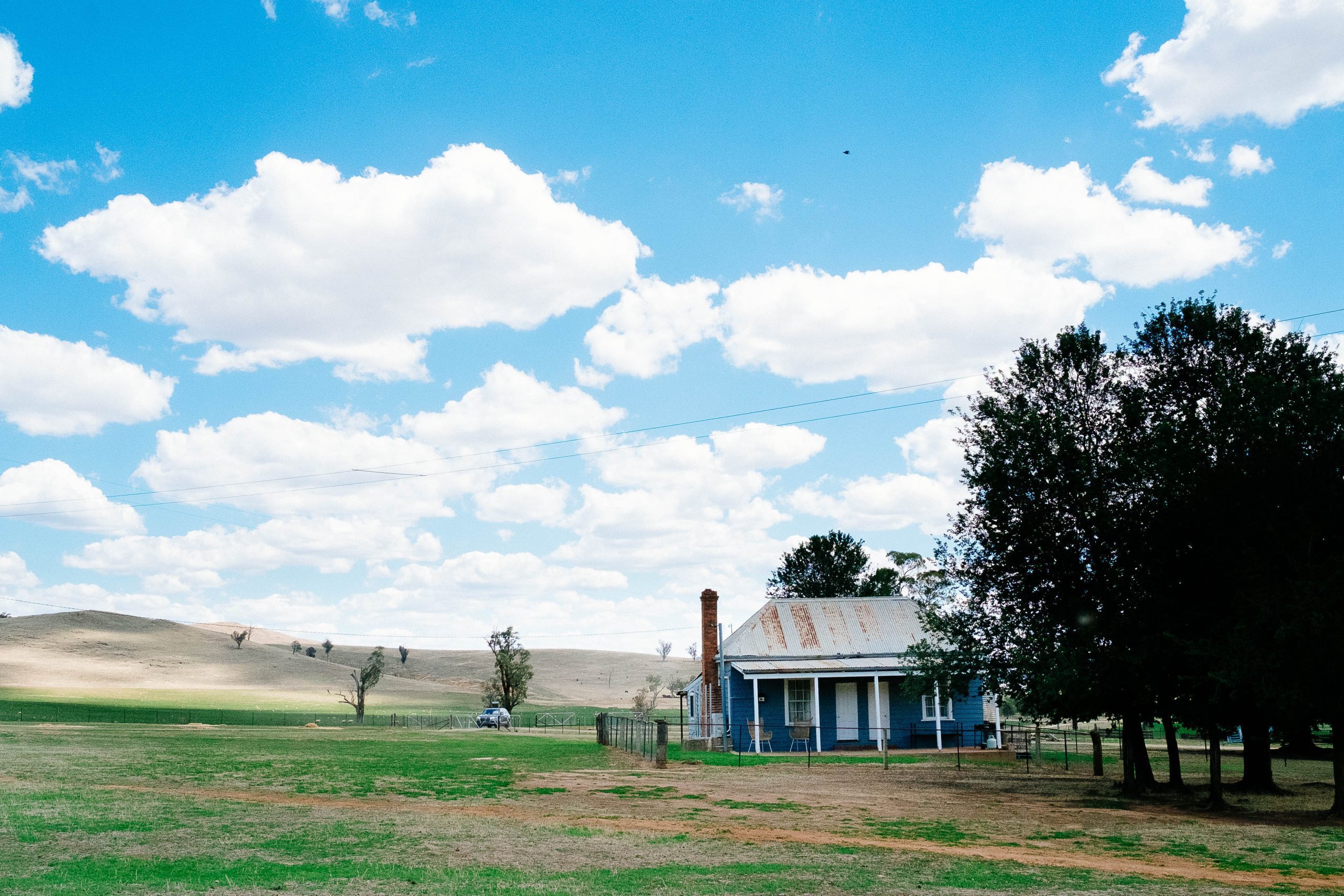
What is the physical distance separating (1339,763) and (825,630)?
88.9ft

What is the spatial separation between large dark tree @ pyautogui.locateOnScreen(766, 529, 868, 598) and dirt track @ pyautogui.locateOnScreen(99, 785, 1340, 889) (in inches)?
2005

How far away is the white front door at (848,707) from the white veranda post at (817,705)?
816 millimetres

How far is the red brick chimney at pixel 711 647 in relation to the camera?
141ft

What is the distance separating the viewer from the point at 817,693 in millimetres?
40562

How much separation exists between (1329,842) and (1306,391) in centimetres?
759

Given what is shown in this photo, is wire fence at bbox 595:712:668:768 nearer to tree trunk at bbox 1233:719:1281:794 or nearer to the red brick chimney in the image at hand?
the red brick chimney

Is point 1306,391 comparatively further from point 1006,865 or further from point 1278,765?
point 1278,765

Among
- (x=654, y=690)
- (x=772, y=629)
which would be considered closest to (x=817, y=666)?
(x=772, y=629)

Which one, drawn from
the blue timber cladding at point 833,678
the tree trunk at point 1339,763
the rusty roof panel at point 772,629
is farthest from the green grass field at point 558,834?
the rusty roof panel at point 772,629

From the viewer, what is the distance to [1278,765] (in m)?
35.7

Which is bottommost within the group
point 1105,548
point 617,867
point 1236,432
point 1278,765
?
point 1278,765

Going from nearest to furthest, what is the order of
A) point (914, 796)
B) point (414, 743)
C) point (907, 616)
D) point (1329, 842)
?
point (1329, 842) → point (914, 796) → point (414, 743) → point (907, 616)

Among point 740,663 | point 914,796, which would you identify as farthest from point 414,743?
point 914,796

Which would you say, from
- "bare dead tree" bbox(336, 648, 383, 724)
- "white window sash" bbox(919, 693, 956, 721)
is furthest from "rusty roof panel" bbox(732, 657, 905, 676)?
"bare dead tree" bbox(336, 648, 383, 724)
